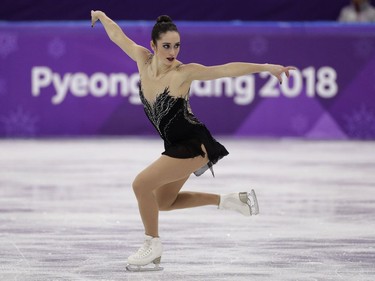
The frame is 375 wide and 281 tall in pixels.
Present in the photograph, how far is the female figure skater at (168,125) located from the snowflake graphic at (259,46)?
6.78 meters

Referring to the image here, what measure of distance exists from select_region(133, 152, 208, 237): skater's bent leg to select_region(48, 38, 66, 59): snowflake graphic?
721 centimetres

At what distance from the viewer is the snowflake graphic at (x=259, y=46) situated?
12023 millimetres

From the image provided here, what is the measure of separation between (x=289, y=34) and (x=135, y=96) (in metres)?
1.88

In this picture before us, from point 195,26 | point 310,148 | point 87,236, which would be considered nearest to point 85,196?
point 87,236

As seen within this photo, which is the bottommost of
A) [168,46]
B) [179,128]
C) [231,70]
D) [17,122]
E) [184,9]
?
[17,122]

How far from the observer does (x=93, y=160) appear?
9945mm

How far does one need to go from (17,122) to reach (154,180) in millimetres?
7265

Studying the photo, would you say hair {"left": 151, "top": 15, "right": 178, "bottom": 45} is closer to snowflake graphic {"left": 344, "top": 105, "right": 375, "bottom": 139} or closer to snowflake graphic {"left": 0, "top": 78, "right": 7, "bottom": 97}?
snowflake graphic {"left": 344, "top": 105, "right": 375, "bottom": 139}

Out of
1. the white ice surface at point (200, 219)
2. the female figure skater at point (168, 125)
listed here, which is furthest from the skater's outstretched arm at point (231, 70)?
the white ice surface at point (200, 219)

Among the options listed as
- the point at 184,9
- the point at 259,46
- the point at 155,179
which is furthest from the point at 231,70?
→ the point at 184,9

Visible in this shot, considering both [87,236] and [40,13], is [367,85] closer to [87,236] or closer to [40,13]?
[40,13]

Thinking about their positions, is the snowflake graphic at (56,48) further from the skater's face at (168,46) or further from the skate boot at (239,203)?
the skater's face at (168,46)

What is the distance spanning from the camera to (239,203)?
561 cm

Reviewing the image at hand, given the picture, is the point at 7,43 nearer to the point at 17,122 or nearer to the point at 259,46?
the point at 17,122
